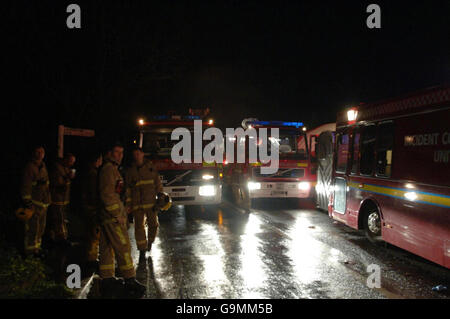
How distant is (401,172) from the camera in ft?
22.1

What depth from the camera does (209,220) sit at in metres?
10.8

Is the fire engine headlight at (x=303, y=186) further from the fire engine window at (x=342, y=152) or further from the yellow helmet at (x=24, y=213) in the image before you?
the yellow helmet at (x=24, y=213)

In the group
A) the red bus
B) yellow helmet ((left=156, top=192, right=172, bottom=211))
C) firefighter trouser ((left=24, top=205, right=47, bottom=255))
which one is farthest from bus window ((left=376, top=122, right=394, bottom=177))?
firefighter trouser ((left=24, top=205, right=47, bottom=255))

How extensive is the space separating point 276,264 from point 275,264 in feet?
0.05

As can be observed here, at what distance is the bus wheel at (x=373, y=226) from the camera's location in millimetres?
7695

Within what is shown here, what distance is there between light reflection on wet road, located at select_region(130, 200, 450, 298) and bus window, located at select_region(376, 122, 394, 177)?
4.85 ft

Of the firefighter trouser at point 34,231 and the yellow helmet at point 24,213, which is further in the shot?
the firefighter trouser at point 34,231

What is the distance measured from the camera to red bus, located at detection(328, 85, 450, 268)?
5.84m

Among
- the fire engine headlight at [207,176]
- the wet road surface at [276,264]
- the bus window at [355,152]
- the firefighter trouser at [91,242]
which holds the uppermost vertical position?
the bus window at [355,152]

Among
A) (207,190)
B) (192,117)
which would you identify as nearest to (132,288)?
(207,190)

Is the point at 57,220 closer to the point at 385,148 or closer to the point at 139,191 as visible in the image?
the point at 139,191

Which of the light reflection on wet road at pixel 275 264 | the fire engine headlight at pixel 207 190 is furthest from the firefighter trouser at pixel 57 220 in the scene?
the fire engine headlight at pixel 207 190

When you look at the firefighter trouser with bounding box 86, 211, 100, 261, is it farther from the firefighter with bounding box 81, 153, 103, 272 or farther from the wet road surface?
the wet road surface

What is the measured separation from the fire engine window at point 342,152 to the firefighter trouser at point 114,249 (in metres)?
5.59
